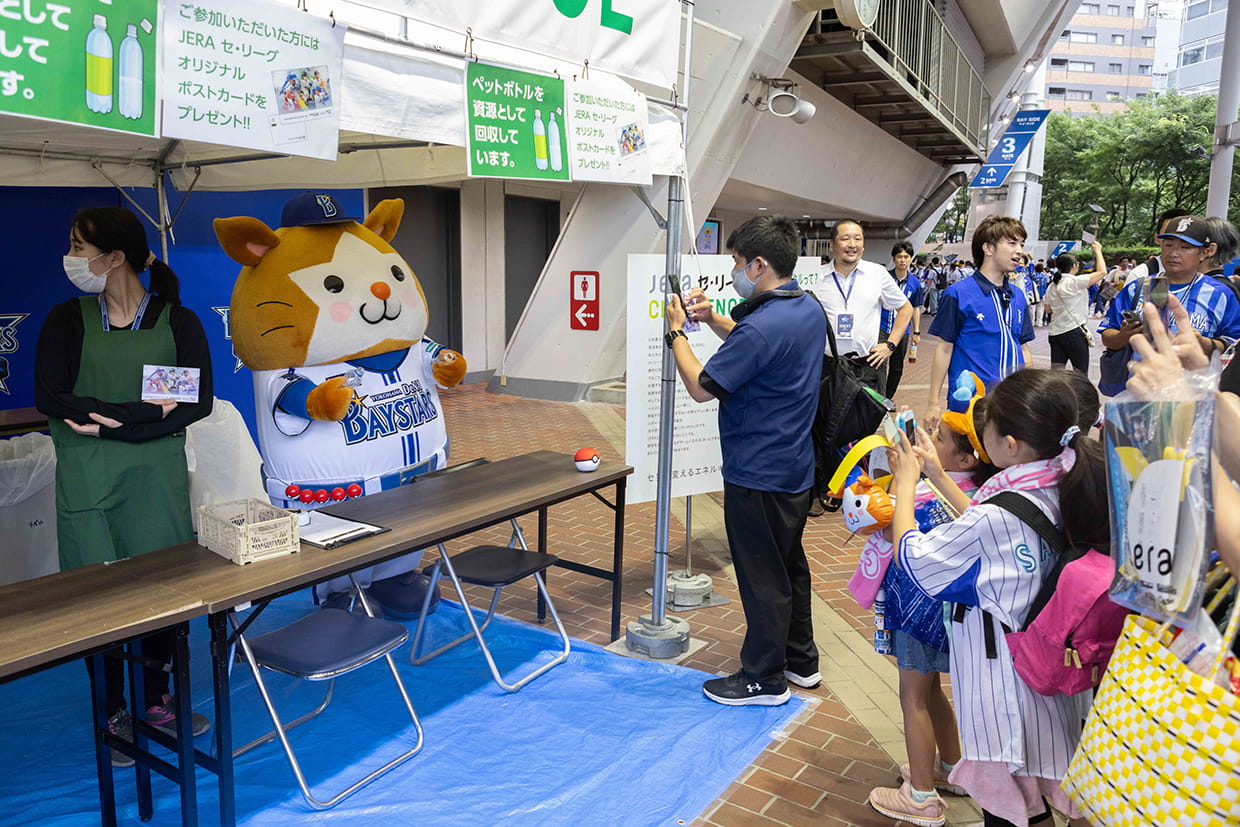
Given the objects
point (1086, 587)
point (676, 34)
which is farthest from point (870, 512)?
point (676, 34)

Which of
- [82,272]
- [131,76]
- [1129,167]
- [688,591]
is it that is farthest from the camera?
[1129,167]

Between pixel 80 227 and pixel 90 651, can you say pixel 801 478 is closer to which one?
pixel 90 651

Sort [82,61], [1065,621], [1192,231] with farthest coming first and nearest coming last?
[1192,231]
[82,61]
[1065,621]

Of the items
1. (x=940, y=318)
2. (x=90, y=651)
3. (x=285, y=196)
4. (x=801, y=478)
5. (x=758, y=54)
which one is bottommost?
(x=90, y=651)

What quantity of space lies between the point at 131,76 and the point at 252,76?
13.6 inches

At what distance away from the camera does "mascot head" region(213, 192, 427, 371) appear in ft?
12.8

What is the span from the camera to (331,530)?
3.14 m

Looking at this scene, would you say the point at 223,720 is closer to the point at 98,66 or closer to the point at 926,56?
the point at 98,66

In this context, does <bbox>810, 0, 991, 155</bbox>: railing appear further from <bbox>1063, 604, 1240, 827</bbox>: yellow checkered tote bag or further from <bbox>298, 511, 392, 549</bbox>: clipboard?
<bbox>1063, 604, 1240, 827</bbox>: yellow checkered tote bag

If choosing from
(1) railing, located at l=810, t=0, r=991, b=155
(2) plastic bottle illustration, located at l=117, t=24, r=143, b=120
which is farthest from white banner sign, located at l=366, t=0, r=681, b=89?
(1) railing, located at l=810, t=0, r=991, b=155

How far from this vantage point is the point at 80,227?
10.5ft

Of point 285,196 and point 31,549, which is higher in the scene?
point 285,196

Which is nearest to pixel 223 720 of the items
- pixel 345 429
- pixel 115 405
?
pixel 115 405

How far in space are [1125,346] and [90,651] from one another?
5.02 metres
